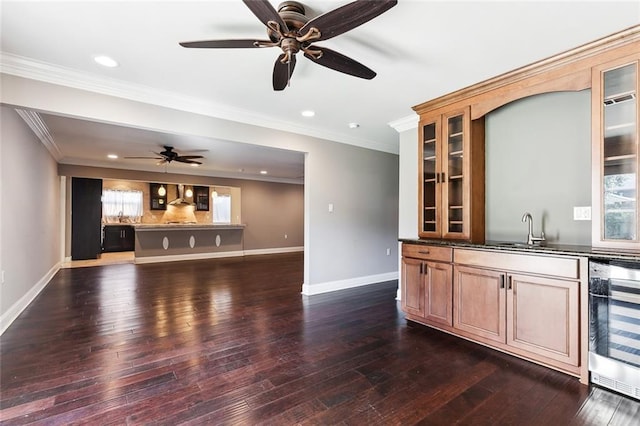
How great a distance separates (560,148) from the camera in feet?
9.02

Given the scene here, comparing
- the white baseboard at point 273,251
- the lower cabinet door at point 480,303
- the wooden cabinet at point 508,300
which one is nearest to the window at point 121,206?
the white baseboard at point 273,251

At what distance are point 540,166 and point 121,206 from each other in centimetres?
1135

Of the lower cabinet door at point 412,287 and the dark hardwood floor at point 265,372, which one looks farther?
the lower cabinet door at point 412,287

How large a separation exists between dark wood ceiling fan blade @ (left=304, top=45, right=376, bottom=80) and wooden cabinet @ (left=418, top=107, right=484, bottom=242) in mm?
1477

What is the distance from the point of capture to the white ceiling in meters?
1.94

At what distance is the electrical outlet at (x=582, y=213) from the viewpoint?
8.38 feet

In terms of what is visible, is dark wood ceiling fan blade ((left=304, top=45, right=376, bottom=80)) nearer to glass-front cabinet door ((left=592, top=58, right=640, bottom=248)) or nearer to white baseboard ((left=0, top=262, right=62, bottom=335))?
glass-front cabinet door ((left=592, top=58, right=640, bottom=248))

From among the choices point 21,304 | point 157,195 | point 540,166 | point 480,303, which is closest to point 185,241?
point 157,195

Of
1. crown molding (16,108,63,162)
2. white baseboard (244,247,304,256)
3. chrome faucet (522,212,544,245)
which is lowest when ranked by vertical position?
white baseboard (244,247,304,256)

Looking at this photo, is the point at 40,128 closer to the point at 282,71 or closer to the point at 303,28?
the point at 282,71

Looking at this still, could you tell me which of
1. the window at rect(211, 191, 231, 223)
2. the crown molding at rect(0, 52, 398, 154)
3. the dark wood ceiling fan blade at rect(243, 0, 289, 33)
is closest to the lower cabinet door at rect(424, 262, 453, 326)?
the dark wood ceiling fan blade at rect(243, 0, 289, 33)

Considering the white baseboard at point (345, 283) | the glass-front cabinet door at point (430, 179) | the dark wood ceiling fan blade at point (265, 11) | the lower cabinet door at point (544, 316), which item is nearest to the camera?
the dark wood ceiling fan blade at point (265, 11)

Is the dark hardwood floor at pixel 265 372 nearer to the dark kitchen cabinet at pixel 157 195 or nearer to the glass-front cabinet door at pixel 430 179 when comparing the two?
the glass-front cabinet door at pixel 430 179

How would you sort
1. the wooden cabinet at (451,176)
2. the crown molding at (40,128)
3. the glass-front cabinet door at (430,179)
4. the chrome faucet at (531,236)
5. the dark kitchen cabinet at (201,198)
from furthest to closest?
the dark kitchen cabinet at (201,198) < the crown molding at (40,128) < the glass-front cabinet door at (430,179) < the wooden cabinet at (451,176) < the chrome faucet at (531,236)
